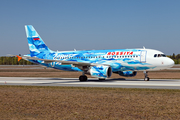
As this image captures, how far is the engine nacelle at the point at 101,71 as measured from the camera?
110 feet

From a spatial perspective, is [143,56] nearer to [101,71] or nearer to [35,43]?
[101,71]

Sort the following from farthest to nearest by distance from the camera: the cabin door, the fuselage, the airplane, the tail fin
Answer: the tail fin < the cabin door < the airplane < the fuselage

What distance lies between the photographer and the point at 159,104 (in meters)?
14.3

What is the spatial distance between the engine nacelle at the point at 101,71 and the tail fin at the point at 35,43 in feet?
40.7

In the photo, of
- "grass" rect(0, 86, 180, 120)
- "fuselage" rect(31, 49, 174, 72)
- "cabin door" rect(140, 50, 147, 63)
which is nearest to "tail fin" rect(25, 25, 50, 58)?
"fuselage" rect(31, 49, 174, 72)

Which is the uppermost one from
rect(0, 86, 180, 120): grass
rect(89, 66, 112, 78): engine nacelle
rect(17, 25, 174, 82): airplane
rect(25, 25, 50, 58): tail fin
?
rect(25, 25, 50, 58): tail fin

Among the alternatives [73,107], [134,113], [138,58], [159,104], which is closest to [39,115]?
[73,107]

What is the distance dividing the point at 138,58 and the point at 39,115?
24597 millimetres

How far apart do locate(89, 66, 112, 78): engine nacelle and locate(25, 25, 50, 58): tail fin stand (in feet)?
40.7

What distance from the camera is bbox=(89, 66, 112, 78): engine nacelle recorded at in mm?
33438

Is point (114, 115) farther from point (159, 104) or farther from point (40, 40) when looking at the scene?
point (40, 40)

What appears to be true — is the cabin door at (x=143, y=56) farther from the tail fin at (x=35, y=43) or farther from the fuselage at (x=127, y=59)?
the tail fin at (x=35, y=43)

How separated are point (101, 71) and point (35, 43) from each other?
16092mm

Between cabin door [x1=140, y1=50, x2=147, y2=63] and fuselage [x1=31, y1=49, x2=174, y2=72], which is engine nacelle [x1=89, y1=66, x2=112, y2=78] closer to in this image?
fuselage [x1=31, y1=49, x2=174, y2=72]
